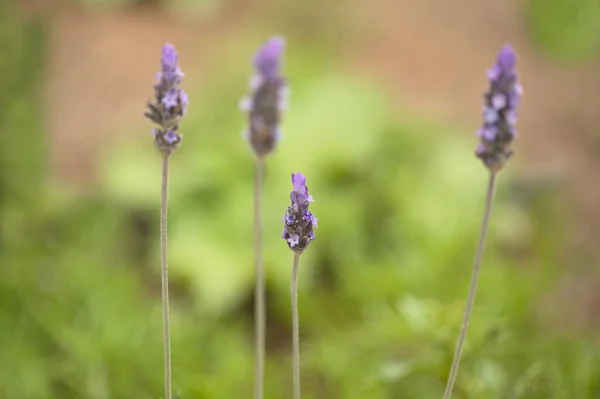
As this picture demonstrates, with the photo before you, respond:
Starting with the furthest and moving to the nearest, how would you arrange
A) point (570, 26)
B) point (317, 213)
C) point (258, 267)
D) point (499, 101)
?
point (570, 26) < point (317, 213) < point (258, 267) < point (499, 101)

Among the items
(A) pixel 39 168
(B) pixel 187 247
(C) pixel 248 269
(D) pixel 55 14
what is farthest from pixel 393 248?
(D) pixel 55 14

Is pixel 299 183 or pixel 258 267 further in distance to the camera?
pixel 258 267

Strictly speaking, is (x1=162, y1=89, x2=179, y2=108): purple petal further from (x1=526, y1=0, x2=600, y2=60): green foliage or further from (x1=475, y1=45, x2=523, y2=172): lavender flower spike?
(x1=526, y1=0, x2=600, y2=60): green foliage

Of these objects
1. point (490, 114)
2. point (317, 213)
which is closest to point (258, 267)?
point (490, 114)

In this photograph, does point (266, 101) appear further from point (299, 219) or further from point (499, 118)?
point (499, 118)

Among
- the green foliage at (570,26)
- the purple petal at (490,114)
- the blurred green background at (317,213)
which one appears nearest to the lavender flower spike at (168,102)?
the purple petal at (490,114)

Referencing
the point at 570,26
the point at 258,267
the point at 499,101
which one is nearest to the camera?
the point at 499,101

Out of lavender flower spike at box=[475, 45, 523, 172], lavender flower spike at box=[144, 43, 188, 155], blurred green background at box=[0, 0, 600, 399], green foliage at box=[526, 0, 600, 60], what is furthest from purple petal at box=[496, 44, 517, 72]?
green foliage at box=[526, 0, 600, 60]
